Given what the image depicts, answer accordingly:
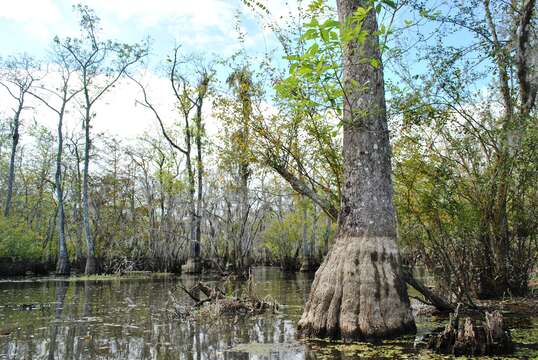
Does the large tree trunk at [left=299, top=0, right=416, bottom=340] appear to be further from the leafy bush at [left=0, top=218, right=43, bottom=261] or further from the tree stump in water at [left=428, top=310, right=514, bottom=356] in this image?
the leafy bush at [left=0, top=218, right=43, bottom=261]

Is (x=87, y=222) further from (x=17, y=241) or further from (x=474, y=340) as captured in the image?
(x=474, y=340)

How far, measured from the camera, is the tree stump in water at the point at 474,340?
5070 mm

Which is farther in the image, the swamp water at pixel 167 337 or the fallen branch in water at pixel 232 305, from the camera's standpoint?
the fallen branch in water at pixel 232 305

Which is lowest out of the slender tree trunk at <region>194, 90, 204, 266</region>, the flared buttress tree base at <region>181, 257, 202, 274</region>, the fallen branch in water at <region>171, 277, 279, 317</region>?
the fallen branch in water at <region>171, 277, 279, 317</region>

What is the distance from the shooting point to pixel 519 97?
8891mm

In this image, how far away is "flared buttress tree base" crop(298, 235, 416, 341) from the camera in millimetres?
5875

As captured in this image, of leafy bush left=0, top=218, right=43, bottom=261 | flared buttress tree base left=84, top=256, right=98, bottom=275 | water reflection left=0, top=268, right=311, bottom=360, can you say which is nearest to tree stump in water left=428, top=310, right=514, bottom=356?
water reflection left=0, top=268, right=311, bottom=360

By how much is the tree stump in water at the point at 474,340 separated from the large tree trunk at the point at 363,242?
790 mm

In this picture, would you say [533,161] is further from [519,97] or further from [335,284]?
[335,284]

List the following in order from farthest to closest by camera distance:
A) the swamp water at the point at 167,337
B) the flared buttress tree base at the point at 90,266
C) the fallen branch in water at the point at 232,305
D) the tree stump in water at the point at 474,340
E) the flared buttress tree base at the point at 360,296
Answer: the flared buttress tree base at the point at 90,266
the fallen branch in water at the point at 232,305
the flared buttress tree base at the point at 360,296
the swamp water at the point at 167,337
the tree stump in water at the point at 474,340

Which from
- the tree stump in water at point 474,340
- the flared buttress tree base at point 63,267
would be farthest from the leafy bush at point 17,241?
the tree stump in water at point 474,340

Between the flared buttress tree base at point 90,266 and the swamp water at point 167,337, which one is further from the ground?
the flared buttress tree base at point 90,266

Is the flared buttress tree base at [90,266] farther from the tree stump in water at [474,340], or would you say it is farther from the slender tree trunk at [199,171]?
the tree stump in water at [474,340]

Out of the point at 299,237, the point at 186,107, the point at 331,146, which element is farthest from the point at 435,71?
the point at 299,237
